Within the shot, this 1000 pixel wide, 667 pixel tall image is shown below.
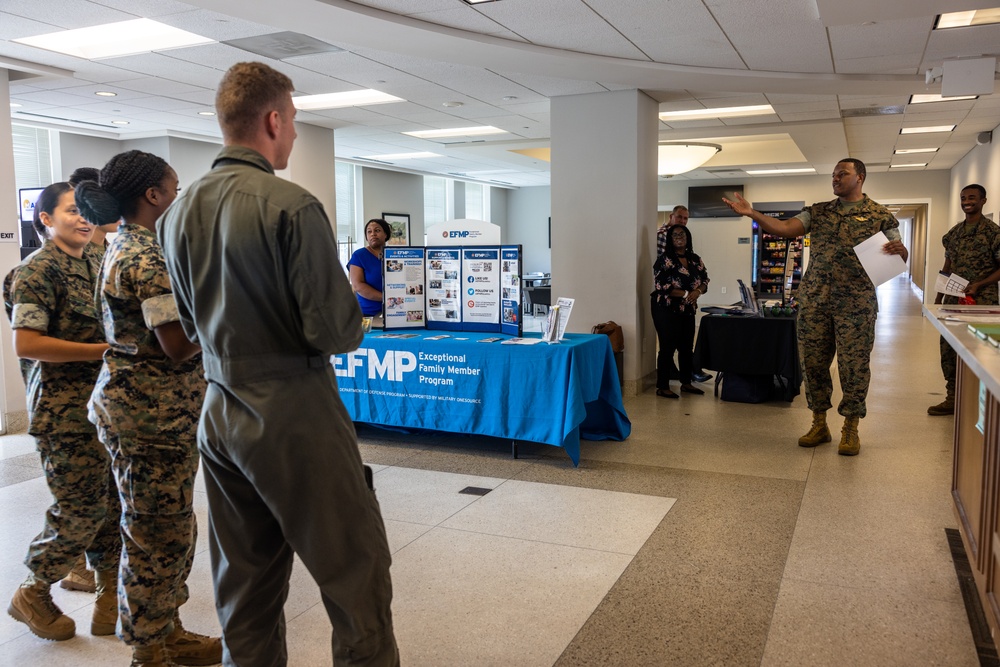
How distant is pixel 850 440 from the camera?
5.00m

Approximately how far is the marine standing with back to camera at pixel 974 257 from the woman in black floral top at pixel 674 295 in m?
1.97

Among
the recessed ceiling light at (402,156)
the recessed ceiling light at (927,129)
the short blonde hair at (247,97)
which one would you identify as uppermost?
the recessed ceiling light at (402,156)

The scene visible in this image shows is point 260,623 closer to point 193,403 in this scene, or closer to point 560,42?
point 193,403

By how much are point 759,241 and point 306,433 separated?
15.7m

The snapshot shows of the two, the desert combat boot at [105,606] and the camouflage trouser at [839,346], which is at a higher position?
the camouflage trouser at [839,346]

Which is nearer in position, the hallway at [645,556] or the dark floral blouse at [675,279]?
the hallway at [645,556]

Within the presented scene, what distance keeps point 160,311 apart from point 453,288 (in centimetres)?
362

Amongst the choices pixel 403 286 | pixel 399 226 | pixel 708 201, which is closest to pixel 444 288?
pixel 403 286

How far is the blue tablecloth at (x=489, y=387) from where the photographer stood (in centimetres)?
470

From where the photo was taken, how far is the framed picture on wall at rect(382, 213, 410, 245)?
15312mm

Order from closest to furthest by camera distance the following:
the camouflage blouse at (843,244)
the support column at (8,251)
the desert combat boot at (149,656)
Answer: the desert combat boot at (149,656) → the camouflage blouse at (843,244) → the support column at (8,251)

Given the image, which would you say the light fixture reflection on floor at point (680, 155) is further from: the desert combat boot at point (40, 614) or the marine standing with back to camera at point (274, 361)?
the marine standing with back to camera at point (274, 361)

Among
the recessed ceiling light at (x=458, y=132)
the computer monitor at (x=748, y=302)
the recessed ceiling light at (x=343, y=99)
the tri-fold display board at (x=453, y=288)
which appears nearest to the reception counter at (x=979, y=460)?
the tri-fold display board at (x=453, y=288)

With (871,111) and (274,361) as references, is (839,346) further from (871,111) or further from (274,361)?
(871,111)
